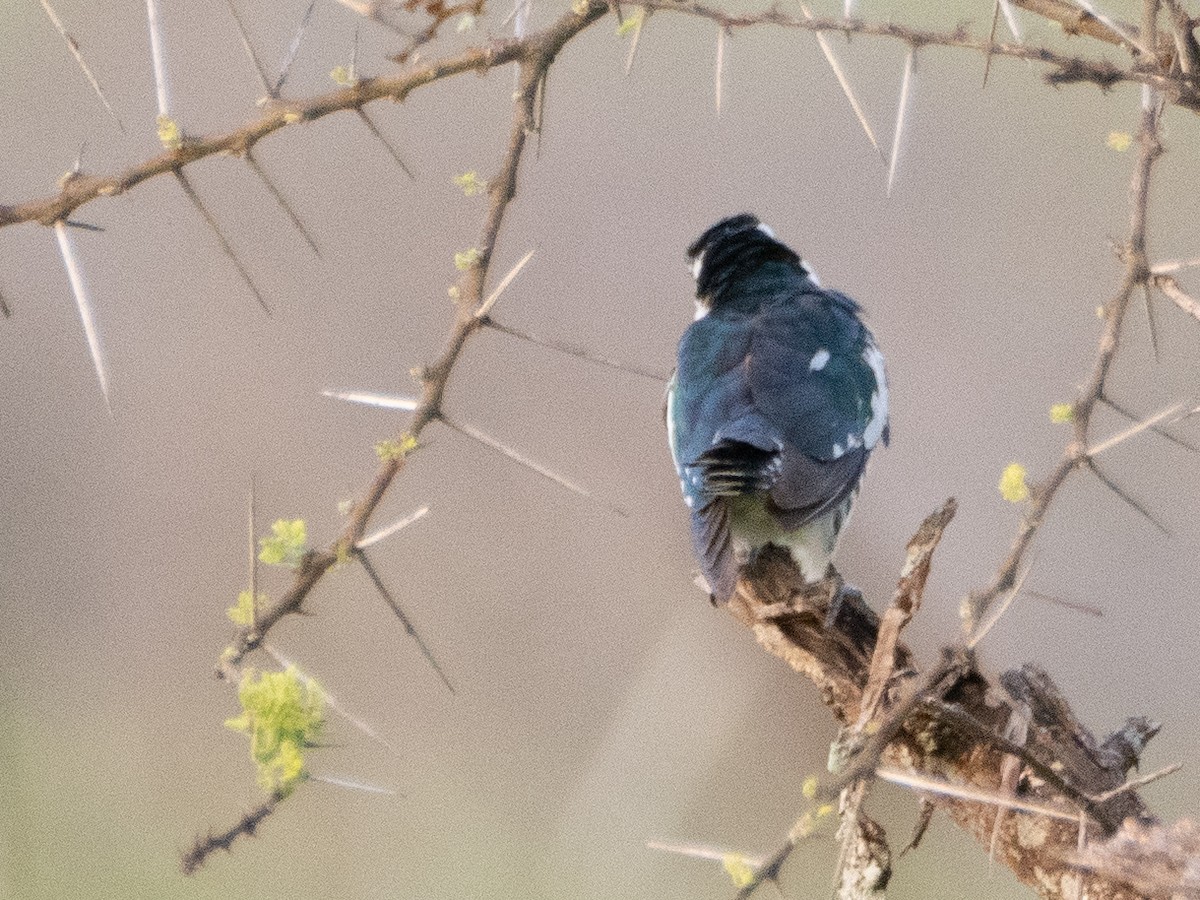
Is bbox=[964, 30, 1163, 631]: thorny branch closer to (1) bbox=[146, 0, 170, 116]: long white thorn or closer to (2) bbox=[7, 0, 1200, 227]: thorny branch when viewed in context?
(2) bbox=[7, 0, 1200, 227]: thorny branch

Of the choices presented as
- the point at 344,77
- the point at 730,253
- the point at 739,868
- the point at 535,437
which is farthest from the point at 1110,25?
the point at 535,437

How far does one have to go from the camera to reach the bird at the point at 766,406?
13.3ft

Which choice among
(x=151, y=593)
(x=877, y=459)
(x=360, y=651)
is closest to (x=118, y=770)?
(x=151, y=593)

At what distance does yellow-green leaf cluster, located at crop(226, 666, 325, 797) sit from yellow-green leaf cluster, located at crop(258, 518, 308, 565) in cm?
31

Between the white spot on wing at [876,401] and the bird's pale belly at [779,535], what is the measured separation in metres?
0.21

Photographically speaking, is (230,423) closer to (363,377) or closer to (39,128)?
(363,377)

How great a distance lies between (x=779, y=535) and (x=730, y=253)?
1198 mm

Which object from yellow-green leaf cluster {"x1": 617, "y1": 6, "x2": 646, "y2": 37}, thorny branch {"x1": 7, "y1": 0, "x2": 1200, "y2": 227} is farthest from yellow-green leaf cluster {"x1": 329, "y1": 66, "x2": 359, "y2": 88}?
yellow-green leaf cluster {"x1": 617, "y1": 6, "x2": 646, "y2": 37}

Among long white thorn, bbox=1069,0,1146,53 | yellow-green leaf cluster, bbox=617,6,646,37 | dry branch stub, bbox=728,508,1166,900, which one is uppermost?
long white thorn, bbox=1069,0,1146,53

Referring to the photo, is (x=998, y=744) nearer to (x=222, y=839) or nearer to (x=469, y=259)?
(x=222, y=839)

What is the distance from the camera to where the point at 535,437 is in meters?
6.56

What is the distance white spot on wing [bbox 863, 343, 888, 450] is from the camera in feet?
14.9

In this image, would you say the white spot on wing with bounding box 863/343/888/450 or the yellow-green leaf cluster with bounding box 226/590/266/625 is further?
the white spot on wing with bounding box 863/343/888/450

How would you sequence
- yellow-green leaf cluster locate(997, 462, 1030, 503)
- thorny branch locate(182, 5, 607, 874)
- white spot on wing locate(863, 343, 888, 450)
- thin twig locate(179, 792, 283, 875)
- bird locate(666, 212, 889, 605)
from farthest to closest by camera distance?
1. white spot on wing locate(863, 343, 888, 450)
2. bird locate(666, 212, 889, 605)
3. thorny branch locate(182, 5, 607, 874)
4. yellow-green leaf cluster locate(997, 462, 1030, 503)
5. thin twig locate(179, 792, 283, 875)
